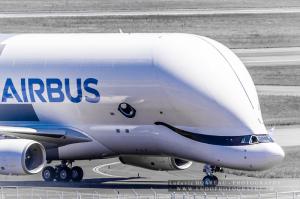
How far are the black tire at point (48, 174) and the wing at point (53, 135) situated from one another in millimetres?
1142

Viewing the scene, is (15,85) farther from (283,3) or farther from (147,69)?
(283,3)

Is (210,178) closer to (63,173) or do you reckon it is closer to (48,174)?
(63,173)

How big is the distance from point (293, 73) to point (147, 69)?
1661 inches

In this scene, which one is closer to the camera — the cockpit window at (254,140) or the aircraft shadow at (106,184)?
the cockpit window at (254,140)

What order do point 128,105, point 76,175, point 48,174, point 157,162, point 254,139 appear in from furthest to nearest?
point 76,175
point 157,162
point 48,174
point 128,105
point 254,139

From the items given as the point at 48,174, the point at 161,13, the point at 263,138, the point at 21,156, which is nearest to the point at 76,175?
the point at 48,174

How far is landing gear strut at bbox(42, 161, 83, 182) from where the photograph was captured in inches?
2087

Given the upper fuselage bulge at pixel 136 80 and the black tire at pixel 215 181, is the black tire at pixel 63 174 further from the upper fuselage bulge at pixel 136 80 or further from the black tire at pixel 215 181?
the black tire at pixel 215 181

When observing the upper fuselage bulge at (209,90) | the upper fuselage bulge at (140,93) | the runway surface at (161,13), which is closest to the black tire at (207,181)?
the upper fuselage bulge at (140,93)

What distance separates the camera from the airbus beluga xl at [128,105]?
4900cm

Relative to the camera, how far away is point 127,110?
51188 millimetres

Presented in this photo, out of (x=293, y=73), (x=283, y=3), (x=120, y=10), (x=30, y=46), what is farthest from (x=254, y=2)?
(x=30, y=46)

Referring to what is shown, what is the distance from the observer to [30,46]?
5391 cm

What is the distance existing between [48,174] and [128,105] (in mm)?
5463
